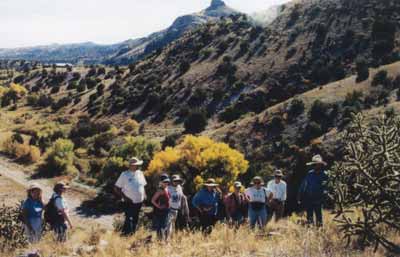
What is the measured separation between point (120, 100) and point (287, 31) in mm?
23878

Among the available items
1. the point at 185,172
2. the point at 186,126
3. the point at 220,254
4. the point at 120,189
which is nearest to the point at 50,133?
the point at 186,126

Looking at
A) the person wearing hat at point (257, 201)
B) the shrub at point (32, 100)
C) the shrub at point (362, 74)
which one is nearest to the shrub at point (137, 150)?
the shrub at point (362, 74)

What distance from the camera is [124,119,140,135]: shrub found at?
Result: 61412 mm

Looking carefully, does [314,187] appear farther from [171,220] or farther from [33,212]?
[33,212]

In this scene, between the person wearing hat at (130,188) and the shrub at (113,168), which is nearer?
the person wearing hat at (130,188)

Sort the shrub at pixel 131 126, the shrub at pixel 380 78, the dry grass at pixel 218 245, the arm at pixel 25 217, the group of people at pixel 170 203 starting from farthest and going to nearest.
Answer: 1. the shrub at pixel 131 126
2. the shrub at pixel 380 78
3. the group of people at pixel 170 203
4. the arm at pixel 25 217
5. the dry grass at pixel 218 245

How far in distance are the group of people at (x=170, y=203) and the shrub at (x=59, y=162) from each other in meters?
34.8

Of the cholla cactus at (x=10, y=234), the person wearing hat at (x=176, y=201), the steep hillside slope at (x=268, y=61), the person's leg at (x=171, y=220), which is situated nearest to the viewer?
the cholla cactus at (x=10, y=234)

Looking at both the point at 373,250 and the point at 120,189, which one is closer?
the point at 373,250

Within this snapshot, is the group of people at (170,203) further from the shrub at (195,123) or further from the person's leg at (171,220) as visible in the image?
the shrub at (195,123)

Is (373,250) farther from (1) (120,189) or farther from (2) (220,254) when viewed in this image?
(1) (120,189)

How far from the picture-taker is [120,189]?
40.1 ft

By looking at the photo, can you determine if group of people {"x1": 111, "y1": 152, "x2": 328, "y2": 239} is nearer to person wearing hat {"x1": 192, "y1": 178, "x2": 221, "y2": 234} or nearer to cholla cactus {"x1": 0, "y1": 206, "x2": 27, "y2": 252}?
person wearing hat {"x1": 192, "y1": 178, "x2": 221, "y2": 234}

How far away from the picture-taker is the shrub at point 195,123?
55562 mm
